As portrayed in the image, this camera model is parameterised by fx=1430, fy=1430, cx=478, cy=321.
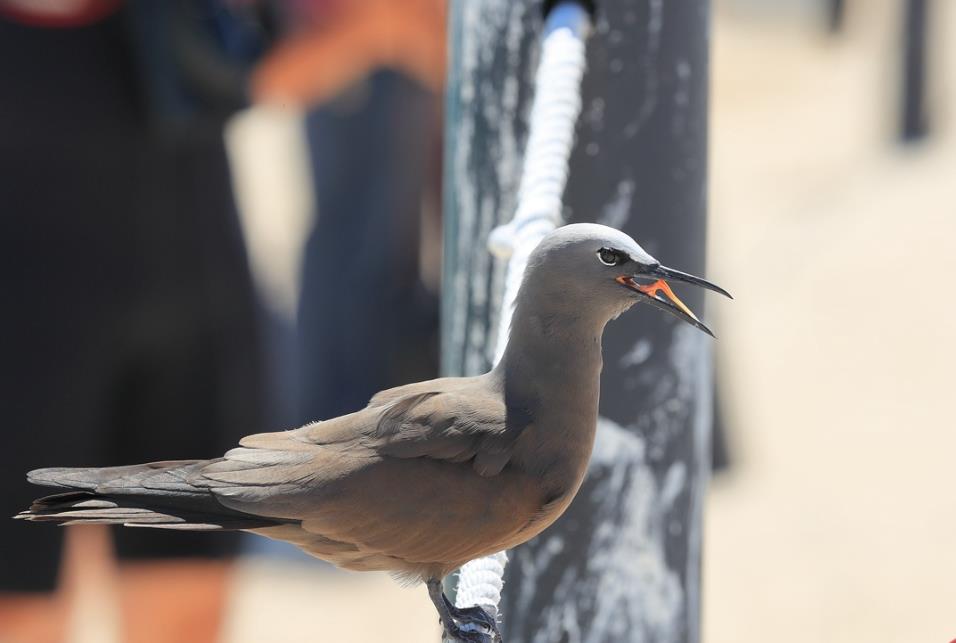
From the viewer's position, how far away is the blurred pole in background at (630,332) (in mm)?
1941

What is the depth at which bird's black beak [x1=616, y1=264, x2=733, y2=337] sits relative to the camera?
157cm

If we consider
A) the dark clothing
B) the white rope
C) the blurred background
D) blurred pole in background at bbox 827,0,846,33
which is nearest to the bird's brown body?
the white rope

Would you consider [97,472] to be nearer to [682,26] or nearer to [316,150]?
[682,26]

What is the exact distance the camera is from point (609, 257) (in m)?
1.58

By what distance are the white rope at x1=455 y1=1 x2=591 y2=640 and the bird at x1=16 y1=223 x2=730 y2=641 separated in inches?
3.6

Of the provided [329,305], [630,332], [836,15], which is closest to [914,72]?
[836,15]

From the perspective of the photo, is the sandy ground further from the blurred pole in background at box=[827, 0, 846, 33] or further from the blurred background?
the blurred pole in background at box=[827, 0, 846, 33]

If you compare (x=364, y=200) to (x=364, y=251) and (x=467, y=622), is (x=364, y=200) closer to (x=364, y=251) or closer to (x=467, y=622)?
(x=364, y=251)

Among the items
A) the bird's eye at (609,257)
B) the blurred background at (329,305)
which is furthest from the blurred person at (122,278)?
the bird's eye at (609,257)

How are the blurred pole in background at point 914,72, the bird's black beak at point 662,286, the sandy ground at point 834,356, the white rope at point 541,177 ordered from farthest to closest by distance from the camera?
the blurred pole in background at point 914,72 → the sandy ground at point 834,356 → the white rope at point 541,177 → the bird's black beak at point 662,286

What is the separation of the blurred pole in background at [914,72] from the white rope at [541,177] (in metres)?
5.43

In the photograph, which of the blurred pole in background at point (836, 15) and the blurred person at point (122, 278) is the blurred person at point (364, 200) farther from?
the blurred pole in background at point (836, 15)

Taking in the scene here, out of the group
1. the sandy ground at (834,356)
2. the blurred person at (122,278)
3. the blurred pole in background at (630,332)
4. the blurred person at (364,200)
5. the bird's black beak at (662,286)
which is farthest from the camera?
the blurred person at (364,200)

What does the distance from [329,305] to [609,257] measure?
11.3 feet
